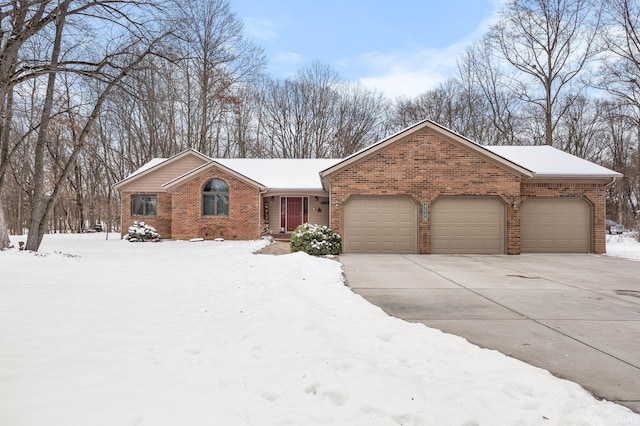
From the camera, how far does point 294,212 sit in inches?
800

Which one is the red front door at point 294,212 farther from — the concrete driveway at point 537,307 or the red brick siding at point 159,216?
the concrete driveway at point 537,307

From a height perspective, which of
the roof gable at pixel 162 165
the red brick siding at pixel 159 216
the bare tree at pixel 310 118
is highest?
the bare tree at pixel 310 118

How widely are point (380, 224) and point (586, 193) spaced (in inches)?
322

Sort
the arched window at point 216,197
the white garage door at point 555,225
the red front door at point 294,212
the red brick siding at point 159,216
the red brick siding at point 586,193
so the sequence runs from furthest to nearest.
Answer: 1. the red front door at point 294,212
2. the red brick siding at point 159,216
3. the arched window at point 216,197
4. the white garage door at point 555,225
5. the red brick siding at point 586,193

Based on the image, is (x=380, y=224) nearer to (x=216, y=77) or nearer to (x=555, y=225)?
(x=555, y=225)

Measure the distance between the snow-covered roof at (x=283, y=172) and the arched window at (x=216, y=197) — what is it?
117 centimetres

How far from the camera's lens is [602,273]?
30.2ft

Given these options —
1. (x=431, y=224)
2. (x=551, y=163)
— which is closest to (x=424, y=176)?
(x=431, y=224)

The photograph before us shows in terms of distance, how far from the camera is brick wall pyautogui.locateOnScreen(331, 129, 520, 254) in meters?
13.4

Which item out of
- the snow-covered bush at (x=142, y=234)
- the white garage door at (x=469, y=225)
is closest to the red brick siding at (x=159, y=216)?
the snow-covered bush at (x=142, y=234)

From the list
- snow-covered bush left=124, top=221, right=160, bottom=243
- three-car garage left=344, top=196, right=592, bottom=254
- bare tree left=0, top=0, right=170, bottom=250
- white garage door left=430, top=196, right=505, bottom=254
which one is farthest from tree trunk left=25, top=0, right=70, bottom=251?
white garage door left=430, top=196, right=505, bottom=254

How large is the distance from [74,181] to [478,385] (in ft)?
123

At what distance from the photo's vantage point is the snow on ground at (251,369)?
249cm

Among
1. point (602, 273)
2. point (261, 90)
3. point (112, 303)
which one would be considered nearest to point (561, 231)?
point (602, 273)
